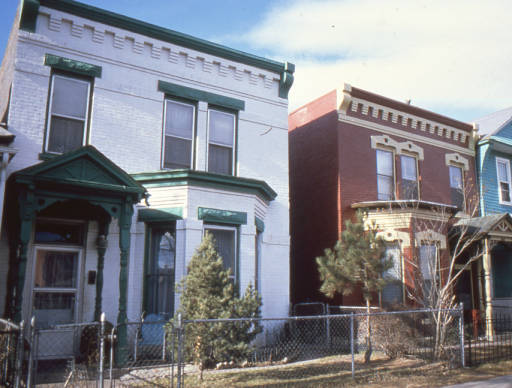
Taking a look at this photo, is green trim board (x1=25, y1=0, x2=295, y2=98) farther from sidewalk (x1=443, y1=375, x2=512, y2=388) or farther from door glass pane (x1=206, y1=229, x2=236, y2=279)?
sidewalk (x1=443, y1=375, x2=512, y2=388)

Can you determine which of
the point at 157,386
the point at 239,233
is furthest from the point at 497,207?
the point at 157,386

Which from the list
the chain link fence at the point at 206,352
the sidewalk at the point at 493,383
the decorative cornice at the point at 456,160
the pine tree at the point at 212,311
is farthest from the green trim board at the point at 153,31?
the sidewalk at the point at 493,383

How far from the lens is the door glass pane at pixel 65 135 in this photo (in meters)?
10.7

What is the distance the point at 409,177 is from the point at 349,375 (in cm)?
975

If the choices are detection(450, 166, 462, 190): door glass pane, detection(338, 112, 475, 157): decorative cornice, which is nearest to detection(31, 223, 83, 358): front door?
detection(338, 112, 475, 157): decorative cornice

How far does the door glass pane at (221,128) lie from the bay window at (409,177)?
22.5ft

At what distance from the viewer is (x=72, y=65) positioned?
10.9 meters

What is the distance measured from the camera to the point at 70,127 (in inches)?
430

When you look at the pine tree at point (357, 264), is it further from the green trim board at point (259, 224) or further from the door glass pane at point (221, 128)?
the door glass pane at point (221, 128)

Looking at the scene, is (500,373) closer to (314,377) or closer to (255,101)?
(314,377)

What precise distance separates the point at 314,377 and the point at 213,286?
252 centimetres

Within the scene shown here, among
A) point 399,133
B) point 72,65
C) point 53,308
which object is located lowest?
point 53,308

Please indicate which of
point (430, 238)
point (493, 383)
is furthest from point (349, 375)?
point (430, 238)

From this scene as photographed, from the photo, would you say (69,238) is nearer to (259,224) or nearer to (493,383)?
(259,224)
